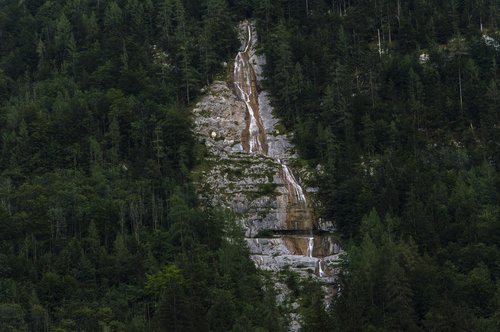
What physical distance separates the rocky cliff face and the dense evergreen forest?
111 inches

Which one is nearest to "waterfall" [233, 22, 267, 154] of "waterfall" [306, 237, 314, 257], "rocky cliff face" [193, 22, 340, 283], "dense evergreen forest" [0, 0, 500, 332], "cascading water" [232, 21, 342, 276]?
"cascading water" [232, 21, 342, 276]

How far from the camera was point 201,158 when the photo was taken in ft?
395

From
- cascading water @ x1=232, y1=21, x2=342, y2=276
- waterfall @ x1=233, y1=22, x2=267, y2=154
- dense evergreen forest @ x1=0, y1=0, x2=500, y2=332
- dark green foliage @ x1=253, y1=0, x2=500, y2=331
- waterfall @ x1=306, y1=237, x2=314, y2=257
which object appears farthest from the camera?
waterfall @ x1=233, y1=22, x2=267, y2=154

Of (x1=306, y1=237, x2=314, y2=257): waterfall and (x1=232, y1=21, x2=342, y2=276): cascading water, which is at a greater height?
(x1=232, y1=21, x2=342, y2=276): cascading water

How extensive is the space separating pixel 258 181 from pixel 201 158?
8998 mm

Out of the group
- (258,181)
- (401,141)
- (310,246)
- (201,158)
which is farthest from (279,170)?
(401,141)

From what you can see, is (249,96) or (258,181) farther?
(249,96)

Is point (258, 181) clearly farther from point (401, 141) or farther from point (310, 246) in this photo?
point (401, 141)

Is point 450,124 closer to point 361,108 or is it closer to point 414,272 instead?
point 361,108

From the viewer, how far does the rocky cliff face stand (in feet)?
352

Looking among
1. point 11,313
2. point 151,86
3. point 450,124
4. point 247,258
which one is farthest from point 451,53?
point 11,313

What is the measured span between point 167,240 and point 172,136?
21.7m

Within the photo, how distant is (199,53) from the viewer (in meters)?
140

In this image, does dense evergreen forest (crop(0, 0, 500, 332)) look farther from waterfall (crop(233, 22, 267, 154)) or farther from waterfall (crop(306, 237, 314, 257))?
waterfall (crop(306, 237, 314, 257))
